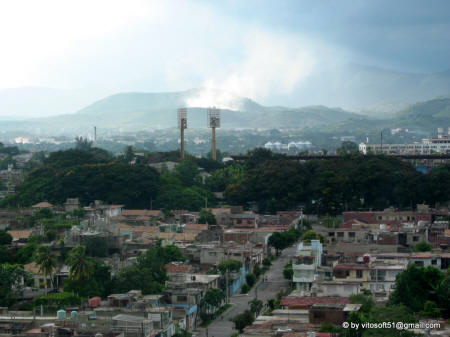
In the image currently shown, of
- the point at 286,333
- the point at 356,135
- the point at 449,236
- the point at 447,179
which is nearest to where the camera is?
the point at 286,333

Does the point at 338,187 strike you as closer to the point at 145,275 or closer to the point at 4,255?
the point at 4,255

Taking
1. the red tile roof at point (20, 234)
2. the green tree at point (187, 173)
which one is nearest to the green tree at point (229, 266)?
the red tile roof at point (20, 234)

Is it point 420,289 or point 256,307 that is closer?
point 420,289

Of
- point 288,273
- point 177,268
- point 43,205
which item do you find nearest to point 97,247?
point 177,268

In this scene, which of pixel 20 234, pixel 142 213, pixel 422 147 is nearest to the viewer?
pixel 20 234

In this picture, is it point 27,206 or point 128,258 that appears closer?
point 128,258

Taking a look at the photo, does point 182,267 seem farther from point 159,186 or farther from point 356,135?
point 356,135

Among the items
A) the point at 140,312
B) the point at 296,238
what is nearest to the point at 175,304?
the point at 140,312
